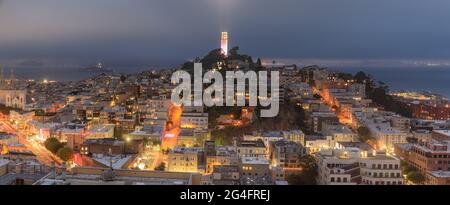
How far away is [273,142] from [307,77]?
7.46 m

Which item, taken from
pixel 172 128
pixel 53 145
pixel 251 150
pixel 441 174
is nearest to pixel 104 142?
pixel 53 145

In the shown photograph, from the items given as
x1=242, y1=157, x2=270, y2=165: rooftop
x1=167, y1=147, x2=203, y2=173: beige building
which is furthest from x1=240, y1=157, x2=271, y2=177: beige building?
x1=167, y1=147, x2=203, y2=173: beige building

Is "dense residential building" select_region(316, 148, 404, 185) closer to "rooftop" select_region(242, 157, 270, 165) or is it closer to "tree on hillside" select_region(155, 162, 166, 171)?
"rooftop" select_region(242, 157, 270, 165)

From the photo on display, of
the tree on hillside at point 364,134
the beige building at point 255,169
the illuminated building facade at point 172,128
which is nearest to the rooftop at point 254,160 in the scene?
the beige building at point 255,169

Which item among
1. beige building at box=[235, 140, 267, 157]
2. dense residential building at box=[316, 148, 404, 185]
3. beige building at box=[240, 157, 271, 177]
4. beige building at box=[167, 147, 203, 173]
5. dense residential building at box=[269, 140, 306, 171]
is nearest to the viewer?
dense residential building at box=[316, 148, 404, 185]

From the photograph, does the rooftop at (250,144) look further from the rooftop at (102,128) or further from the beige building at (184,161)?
the rooftop at (102,128)

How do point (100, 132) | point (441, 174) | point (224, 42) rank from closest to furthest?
point (441, 174) → point (100, 132) → point (224, 42)

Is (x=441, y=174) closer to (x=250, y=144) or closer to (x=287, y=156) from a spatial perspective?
(x=287, y=156)

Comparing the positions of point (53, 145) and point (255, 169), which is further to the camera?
point (53, 145)

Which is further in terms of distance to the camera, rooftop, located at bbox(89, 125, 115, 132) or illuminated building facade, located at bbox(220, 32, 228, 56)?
illuminated building facade, located at bbox(220, 32, 228, 56)
